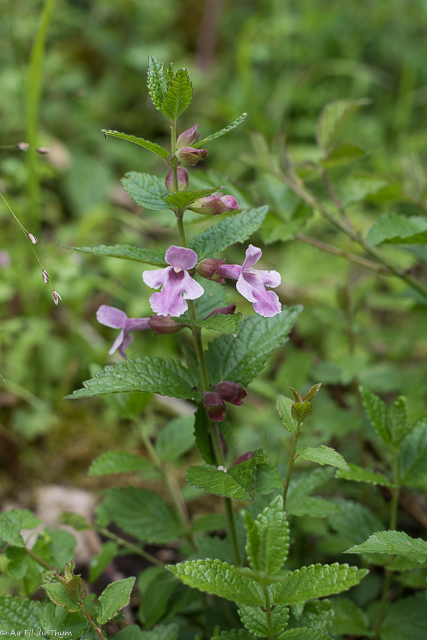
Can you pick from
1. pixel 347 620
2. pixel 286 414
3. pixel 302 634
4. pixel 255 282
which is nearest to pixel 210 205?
pixel 255 282

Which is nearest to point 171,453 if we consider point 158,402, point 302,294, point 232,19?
point 158,402

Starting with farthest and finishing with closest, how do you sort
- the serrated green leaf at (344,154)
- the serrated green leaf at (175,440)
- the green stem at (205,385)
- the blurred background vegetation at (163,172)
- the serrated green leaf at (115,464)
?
the blurred background vegetation at (163,172) → the serrated green leaf at (344,154) → the serrated green leaf at (175,440) → the serrated green leaf at (115,464) → the green stem at (205,385)

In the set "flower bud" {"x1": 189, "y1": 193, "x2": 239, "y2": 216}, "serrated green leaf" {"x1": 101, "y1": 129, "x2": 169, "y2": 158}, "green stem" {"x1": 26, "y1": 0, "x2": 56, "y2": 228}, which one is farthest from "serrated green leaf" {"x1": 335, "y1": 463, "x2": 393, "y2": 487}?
"green stem" {"x1": 26, "y1": 0, "x2": 56, "y2": 228}

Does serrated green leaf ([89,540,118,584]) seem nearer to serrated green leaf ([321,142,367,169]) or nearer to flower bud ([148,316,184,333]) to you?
flower bud ([148,316,184,333])

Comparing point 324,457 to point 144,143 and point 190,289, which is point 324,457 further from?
point 144,143

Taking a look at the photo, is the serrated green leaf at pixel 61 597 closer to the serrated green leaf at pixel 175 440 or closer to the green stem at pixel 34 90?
the serrated green leaf at pixel 175 440

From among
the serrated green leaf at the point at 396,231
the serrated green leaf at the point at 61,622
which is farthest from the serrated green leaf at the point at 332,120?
the serrated green leaf at the point at 61,622

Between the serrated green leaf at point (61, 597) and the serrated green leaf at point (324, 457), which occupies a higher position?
the serrated green leaf at point (324, 457)
